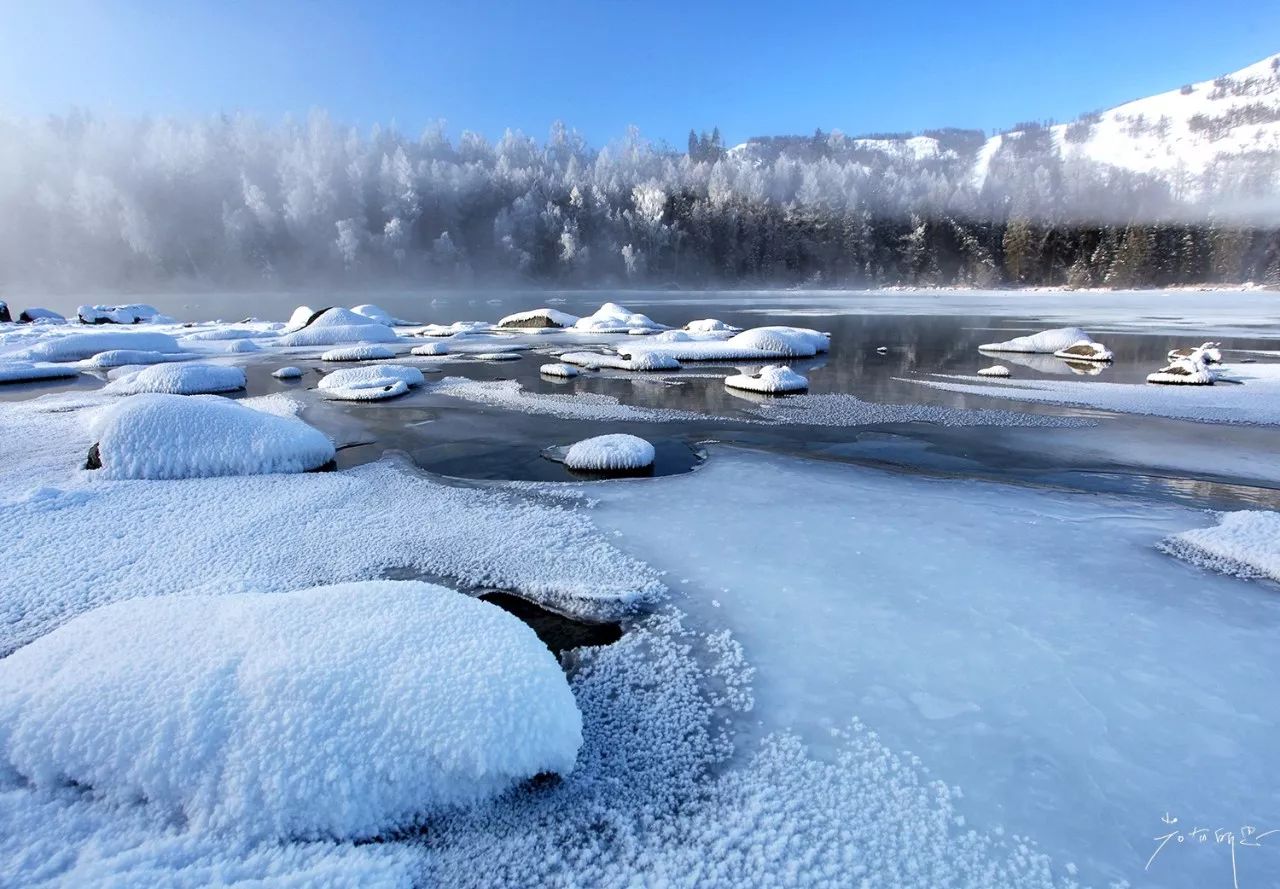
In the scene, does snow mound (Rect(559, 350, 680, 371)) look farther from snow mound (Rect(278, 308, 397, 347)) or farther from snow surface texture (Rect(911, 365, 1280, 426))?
snow mound (Rect(278, 308, 397, 347))

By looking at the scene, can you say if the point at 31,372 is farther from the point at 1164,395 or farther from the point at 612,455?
the point at 1164,395

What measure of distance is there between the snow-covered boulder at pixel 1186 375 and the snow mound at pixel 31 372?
26.3 m

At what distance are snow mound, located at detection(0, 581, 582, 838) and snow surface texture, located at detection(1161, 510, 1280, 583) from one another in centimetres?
495

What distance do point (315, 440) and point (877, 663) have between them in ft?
23.1

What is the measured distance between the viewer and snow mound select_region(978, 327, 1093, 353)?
19.6 meters

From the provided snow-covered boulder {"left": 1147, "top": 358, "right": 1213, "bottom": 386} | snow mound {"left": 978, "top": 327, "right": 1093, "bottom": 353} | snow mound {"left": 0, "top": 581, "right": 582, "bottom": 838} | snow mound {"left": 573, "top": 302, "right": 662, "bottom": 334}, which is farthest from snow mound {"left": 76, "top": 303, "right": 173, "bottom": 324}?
snow-covered boulder {"left": 1147, "top": 358, "right": 1213, "bottom": 386}

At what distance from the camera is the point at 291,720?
8.46 ft

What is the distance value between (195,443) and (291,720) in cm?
626

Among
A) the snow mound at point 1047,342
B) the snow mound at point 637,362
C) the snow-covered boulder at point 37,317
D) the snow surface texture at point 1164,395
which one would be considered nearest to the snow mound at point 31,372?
the snow mound at point 637,362

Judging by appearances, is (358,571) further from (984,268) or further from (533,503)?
(984,268)

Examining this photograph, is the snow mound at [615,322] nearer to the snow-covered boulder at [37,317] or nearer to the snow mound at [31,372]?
the snow mound at [31,372]

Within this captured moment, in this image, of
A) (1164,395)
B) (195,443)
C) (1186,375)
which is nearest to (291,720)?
(195,443)

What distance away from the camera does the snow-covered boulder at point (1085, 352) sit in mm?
17797

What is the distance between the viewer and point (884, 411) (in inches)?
436
